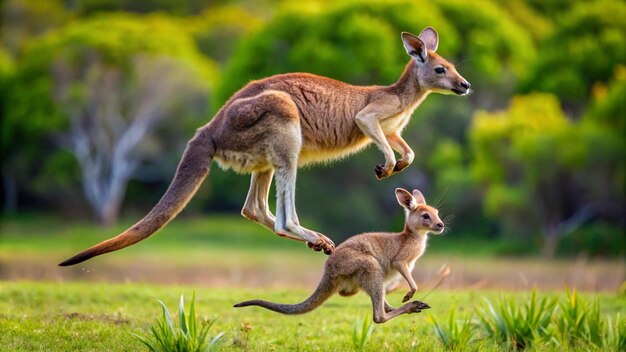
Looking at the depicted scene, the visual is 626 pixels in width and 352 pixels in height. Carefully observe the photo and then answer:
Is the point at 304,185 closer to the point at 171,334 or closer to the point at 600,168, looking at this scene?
the point at 600,168

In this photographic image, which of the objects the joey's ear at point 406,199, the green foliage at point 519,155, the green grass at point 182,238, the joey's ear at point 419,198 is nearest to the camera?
the joey's ear at point 406,199

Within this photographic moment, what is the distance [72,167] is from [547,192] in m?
21.5

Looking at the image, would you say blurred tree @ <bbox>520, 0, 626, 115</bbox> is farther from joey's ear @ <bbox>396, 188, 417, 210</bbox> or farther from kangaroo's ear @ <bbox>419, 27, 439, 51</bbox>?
joey's ear @ <bbox>396, 188, 417, 210</bbox>

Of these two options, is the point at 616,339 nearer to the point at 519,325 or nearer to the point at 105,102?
the point at 519,325

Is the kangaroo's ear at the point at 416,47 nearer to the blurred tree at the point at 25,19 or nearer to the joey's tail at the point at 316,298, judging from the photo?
the joey's tail at the point at 316,298

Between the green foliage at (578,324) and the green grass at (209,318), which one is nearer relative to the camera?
the green grass at (209,318)

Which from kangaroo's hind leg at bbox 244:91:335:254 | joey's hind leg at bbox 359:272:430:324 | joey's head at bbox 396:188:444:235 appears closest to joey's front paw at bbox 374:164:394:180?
joey's head at bbox 396:188:444:235

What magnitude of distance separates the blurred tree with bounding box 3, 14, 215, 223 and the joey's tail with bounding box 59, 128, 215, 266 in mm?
33906

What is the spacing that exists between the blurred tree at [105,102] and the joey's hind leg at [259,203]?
3322 cm

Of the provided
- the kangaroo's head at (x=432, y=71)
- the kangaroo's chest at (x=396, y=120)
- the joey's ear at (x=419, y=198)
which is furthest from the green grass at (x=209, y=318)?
the kangaroo's head at (x=432, y=71)

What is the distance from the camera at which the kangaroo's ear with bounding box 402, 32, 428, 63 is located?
31.6 feet

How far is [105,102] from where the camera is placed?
42969 mm

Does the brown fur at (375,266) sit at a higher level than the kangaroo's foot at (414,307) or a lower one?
higher

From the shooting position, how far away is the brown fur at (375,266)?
29.6ft
